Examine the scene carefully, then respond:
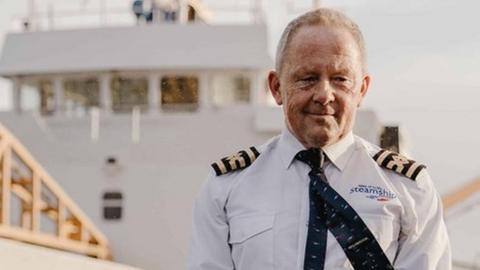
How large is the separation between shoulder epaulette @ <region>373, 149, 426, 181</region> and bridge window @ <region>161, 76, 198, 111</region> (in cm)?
794

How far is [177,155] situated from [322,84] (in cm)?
736

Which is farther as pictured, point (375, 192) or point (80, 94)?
point (80, 94)

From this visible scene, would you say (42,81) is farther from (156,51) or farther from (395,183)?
(395,183)

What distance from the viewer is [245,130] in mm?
8875

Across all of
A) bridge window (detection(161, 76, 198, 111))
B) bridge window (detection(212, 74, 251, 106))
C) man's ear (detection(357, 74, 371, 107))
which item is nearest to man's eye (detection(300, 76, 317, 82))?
man's ear (detection(357, 74, 371, 107))

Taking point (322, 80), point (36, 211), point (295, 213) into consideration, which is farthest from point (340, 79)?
point (36, 211)

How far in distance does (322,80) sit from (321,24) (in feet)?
0.32

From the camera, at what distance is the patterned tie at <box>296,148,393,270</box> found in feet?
4.80

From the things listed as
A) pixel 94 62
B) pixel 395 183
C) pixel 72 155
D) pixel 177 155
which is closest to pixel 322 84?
pixel 395 183

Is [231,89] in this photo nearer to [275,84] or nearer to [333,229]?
[275,84]

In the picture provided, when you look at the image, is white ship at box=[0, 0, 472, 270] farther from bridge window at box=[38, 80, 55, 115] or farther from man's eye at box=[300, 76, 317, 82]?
man's eye at box=[300, 76, 317, 82]

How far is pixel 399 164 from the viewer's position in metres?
1.58

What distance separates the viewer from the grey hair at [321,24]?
4.87ft

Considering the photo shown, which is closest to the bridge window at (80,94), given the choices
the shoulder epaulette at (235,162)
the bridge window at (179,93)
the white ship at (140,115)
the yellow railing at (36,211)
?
the white ship at (140,115)
